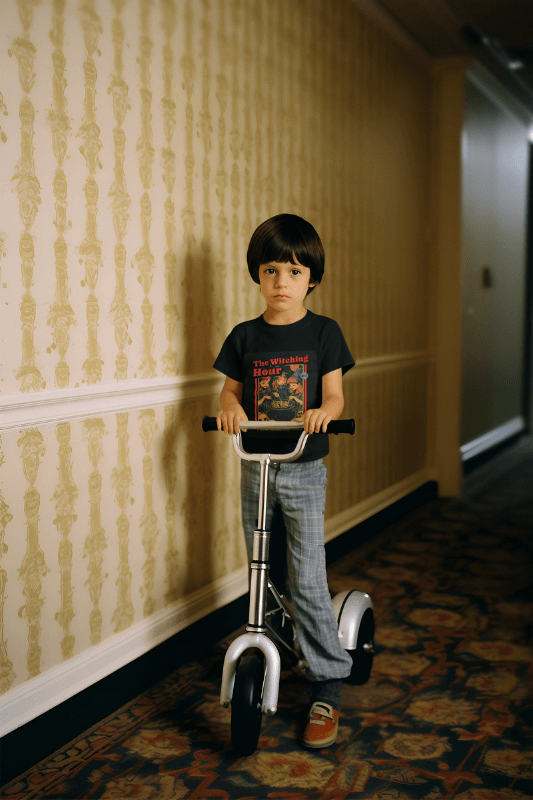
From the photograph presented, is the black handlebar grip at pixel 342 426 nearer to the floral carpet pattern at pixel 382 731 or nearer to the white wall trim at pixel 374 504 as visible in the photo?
the floral carpet pattern at pixel 382 731

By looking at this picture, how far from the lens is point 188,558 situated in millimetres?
2334

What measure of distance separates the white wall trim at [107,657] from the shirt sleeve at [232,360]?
82 centimetres

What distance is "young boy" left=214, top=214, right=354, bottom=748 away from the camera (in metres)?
1.80

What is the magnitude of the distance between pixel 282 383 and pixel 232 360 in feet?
0.58

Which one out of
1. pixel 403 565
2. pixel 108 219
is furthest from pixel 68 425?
pixel 403 565

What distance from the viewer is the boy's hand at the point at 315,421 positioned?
1.66 metres

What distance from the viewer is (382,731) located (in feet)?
6.11

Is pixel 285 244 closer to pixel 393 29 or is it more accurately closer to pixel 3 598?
pixel 3 598

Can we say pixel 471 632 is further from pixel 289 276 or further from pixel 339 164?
pixel 339 164

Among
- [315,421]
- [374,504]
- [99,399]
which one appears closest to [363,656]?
[315,421]

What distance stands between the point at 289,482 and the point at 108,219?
0.88 meters

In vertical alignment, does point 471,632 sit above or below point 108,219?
below

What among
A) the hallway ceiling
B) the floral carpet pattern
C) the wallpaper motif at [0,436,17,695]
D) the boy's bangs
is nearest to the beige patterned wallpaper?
the wallpaper motif at [0,436,17,695]

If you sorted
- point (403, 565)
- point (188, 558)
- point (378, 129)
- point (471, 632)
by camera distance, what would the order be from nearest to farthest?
point (188, 558), point (471, 632), point (403, 565), point (378, 129)
